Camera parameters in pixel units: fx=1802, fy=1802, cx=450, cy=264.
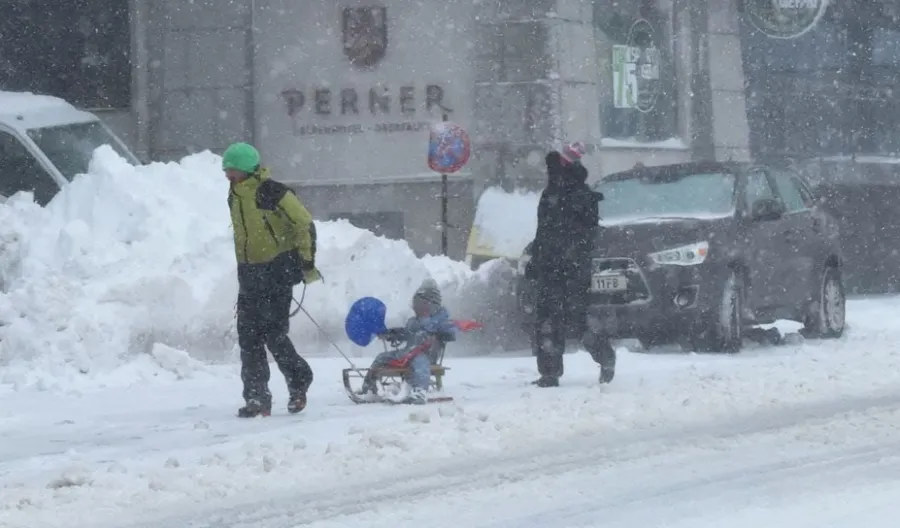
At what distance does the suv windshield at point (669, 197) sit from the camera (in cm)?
1498

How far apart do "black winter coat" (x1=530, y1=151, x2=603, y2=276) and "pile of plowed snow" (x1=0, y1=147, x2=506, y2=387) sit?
3295 millimetres

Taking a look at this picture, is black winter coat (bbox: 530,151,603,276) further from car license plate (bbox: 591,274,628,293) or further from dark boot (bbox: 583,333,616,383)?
car license plate (bbox: 591,274,628,293)

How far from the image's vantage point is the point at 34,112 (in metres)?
18.1

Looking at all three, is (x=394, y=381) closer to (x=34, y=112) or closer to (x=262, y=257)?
(x=262, y=257)

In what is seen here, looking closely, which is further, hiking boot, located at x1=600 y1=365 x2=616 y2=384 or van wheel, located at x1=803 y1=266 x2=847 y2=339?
van wheel, located at x1=803 y1=266 x2=847 y2=339

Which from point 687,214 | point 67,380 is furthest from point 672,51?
point 67,380

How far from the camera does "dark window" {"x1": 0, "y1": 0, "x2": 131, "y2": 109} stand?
22.7m

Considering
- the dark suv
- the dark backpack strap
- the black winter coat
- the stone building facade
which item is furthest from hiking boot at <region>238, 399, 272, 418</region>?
the stone building facade

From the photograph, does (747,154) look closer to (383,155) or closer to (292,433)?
(383,155)

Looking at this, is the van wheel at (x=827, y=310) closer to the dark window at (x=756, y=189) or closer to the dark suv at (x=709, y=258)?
the dark suv at (x=709, y=258)

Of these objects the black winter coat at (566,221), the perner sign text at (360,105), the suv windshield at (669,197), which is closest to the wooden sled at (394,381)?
the black winter coat at (566,221)

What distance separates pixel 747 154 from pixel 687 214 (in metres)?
10.8

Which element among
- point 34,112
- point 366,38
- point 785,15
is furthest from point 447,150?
point 785,15

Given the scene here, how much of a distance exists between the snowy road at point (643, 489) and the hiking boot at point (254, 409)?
2.19 meters
